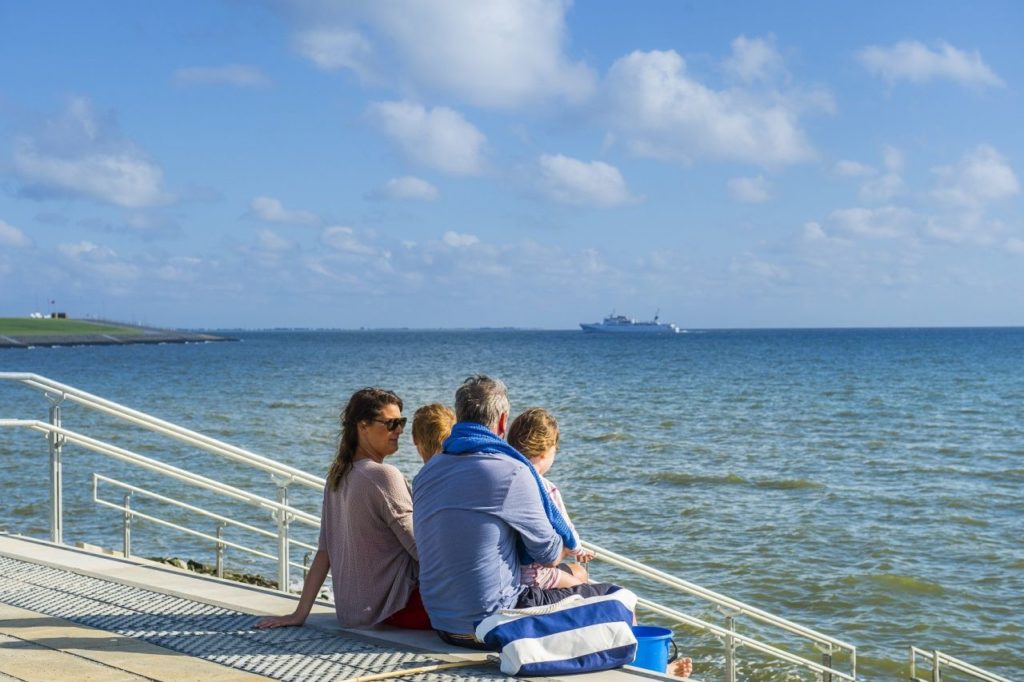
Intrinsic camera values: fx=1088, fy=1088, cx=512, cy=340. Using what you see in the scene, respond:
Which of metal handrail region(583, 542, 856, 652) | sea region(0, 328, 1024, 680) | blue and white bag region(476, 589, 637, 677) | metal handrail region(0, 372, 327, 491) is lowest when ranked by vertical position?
sea region(0, 328, 1024, 680)

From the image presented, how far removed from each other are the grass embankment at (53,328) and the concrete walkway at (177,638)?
134868mm

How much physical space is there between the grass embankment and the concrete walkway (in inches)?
5310

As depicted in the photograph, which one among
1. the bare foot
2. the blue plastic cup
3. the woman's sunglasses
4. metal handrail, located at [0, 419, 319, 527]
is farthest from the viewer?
metal handrail, located at [0, 419, 319, 527]

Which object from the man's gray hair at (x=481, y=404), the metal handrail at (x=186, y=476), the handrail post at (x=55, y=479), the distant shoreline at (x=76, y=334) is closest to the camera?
the man's gray hair at (x=481, y=404)

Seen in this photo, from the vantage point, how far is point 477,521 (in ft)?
14.1

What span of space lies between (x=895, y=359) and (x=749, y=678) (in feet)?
251

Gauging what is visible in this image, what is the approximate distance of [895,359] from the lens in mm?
80250

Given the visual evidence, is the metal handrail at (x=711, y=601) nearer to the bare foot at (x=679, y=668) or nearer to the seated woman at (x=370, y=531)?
the bare foot at (x=679, y=668)

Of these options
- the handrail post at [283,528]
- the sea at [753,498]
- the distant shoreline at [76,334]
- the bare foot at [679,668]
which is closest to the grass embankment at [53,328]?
the distant shoreline at [76,334]

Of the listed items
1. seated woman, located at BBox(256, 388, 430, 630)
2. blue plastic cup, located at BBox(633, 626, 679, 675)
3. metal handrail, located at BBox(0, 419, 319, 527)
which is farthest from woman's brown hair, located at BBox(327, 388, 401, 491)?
blue plastic cup, located at BBox(633, 626, 679, 675)

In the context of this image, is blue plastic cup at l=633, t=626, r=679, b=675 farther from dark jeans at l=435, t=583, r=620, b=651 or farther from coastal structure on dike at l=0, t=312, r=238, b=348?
coastal structure on dike at l=0, t=312, r=238, b=348

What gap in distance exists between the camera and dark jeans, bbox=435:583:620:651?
4387 mm

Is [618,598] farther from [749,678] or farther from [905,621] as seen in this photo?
[905,621]

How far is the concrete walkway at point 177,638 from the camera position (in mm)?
4168
